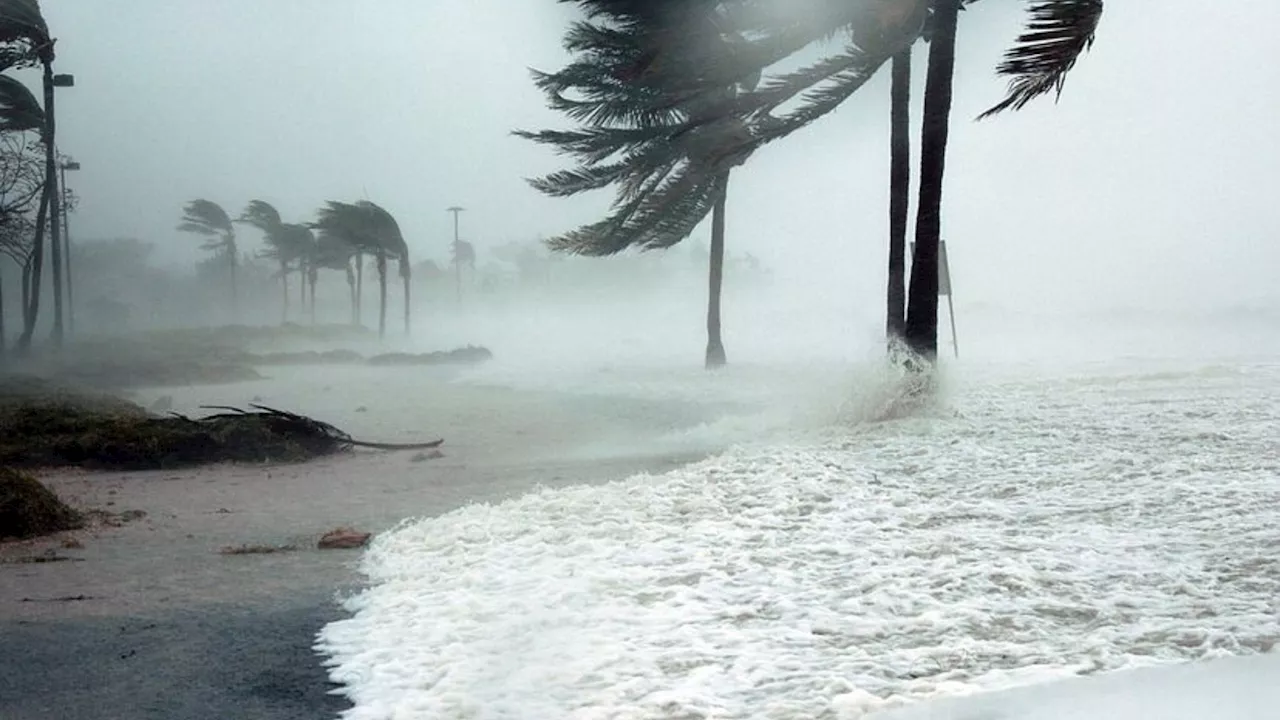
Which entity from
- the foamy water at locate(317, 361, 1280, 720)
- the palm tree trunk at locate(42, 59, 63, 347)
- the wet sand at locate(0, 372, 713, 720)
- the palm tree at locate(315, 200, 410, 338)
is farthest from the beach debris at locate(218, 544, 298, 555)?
the palm tree at locate(315, 200, 410, 338)

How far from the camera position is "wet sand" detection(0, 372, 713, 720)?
10.4 feet

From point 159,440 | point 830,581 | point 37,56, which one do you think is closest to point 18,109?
point 37,56

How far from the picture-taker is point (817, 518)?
5.00 m

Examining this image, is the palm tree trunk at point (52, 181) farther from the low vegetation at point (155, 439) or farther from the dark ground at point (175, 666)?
the dark ground at point (175, 666)

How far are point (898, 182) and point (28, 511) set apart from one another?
10.4m

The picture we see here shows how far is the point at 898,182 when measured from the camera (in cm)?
1323

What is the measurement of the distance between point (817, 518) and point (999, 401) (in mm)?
5202

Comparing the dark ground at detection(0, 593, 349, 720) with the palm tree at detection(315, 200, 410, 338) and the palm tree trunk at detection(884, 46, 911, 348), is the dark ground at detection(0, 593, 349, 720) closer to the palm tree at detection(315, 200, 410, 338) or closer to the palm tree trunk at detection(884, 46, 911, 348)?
the palm tree trunk at detection(884, 46, 911, 348)

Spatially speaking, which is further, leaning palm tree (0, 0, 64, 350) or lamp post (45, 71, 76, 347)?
lamp post (45, 71, 76, 347)

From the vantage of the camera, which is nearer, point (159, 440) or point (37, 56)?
point (159, 440)

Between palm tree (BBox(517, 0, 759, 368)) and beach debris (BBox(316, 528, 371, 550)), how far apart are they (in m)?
8.10

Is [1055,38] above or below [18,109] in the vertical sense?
below

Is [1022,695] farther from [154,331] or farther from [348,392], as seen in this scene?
[154,331]

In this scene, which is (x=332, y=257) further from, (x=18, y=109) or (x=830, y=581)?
(x=830, y=581)
